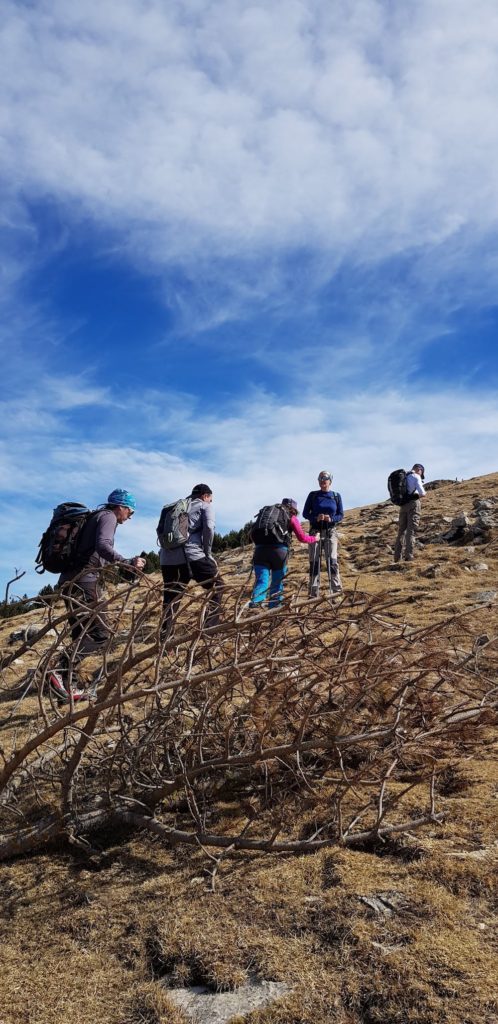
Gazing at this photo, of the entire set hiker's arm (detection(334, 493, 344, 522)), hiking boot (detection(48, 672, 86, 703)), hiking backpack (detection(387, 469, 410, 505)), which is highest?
hiking backpack (detection(387, 469, 410, 505))

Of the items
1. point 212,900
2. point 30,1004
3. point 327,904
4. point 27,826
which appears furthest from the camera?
point 27,826

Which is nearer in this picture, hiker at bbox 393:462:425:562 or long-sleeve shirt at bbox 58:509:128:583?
long-sleeve shirt at bbox 58:509:128:583

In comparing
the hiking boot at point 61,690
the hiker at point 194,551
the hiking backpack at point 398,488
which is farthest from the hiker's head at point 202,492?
the hiking backpack at point 398,488

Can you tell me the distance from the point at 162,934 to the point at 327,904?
25.7 inches

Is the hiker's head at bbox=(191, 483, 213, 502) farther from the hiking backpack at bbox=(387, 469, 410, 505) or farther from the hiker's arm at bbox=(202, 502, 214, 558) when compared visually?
the hiking backpack at bbox=(387, 469, 410, 505)

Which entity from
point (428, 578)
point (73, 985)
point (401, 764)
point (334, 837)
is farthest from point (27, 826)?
point (428, 578)

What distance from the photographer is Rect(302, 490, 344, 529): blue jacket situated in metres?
9.53

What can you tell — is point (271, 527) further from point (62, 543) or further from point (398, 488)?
point (398, 488)

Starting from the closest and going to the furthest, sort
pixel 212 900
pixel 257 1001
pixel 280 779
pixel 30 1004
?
pixel 257 1001, pixel 30 1004, pixel 212 900, pixel 280 779

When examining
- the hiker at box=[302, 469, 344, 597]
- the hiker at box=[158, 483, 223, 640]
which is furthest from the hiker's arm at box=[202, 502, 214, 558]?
the hiker at box=[302, 469, 344, 597]

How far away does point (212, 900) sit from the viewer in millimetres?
2936

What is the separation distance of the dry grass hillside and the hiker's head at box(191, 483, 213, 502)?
2711mm

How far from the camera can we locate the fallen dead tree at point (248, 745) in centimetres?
315

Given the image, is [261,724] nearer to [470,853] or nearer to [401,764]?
[401,764]
